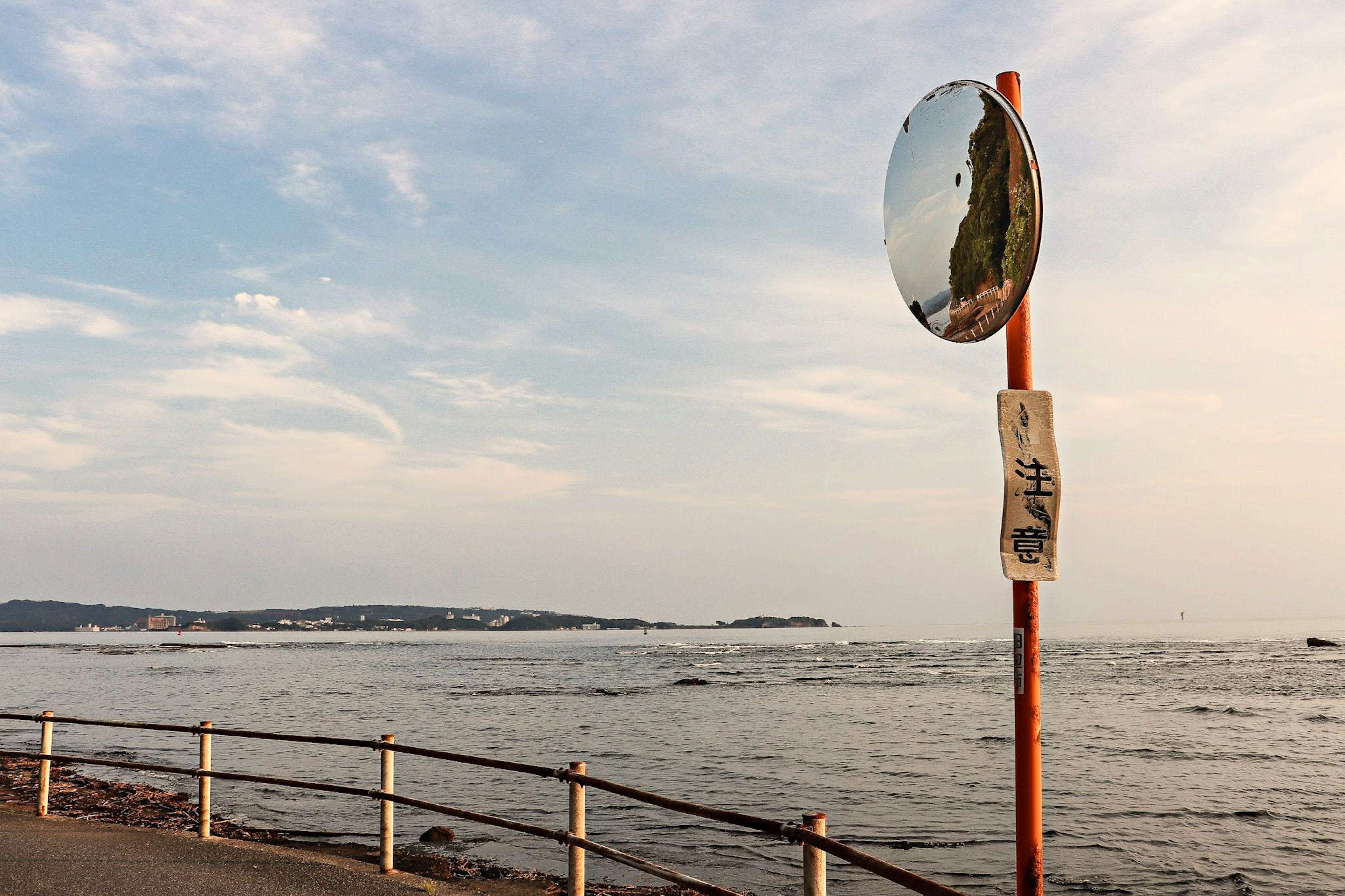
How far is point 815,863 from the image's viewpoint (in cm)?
469

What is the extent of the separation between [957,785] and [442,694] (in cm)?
3763

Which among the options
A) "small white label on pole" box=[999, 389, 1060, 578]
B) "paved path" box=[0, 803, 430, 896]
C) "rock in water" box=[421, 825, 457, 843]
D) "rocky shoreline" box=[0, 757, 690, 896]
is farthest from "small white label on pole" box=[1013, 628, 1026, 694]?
"rock in water" box=[421, 825, 457, 843]

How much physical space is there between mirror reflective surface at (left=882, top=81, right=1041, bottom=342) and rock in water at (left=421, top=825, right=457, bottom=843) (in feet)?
40.8

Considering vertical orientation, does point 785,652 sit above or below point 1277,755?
below

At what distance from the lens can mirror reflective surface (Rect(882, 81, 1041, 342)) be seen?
403cm

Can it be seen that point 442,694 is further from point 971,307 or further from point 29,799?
point 971,307

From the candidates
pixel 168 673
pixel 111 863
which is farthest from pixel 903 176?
pixel 168 673

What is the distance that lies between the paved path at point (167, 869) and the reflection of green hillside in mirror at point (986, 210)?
5.81 metres

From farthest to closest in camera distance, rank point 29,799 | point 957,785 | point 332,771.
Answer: point 332,771 < point 957,785 < point 29,799

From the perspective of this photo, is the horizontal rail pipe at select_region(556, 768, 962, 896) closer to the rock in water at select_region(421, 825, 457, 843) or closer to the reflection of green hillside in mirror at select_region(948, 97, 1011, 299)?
the reflection of green hillside in mirror at select_region(948, 97, 1011, 299)

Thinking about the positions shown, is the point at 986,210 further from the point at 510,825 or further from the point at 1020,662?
the point at 510,825

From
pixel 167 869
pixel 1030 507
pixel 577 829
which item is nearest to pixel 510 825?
pixel 577 829

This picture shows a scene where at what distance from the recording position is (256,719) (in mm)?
39312

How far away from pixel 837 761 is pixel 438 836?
1362cm
